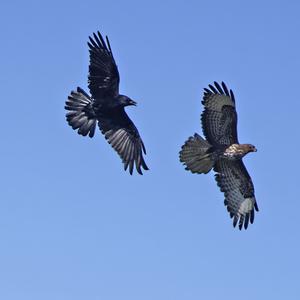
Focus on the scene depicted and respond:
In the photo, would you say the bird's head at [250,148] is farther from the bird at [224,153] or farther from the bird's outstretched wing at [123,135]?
the bird's outstretched wing at [123,135]

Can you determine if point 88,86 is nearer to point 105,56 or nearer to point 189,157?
point 105,56

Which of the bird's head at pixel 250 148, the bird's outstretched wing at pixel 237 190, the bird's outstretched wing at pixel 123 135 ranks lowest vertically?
the bird's outstretched wing at pixel 237 190

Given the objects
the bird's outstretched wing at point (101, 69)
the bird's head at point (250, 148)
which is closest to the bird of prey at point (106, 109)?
the bird's outstretched wing at point (101, 69)

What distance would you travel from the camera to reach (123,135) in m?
28.9

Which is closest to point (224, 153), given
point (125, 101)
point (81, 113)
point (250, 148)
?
point (250, 148)

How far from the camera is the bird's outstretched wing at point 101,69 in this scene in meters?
27.7

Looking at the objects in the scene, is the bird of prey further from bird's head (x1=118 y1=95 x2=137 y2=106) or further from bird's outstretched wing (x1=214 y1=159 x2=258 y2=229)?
bird's outstretched wing (x1=214 y1=159 x2=258 y2=229)

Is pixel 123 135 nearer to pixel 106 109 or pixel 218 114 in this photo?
pixel 106 109

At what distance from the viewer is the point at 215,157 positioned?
26906 millimetres

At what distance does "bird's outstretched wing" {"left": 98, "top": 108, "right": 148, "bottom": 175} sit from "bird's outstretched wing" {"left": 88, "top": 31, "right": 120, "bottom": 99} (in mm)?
960

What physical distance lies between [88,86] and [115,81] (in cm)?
65

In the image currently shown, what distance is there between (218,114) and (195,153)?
103cm

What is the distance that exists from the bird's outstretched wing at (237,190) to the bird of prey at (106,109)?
2.04m

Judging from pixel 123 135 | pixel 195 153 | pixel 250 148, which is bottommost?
pixel 195 153
